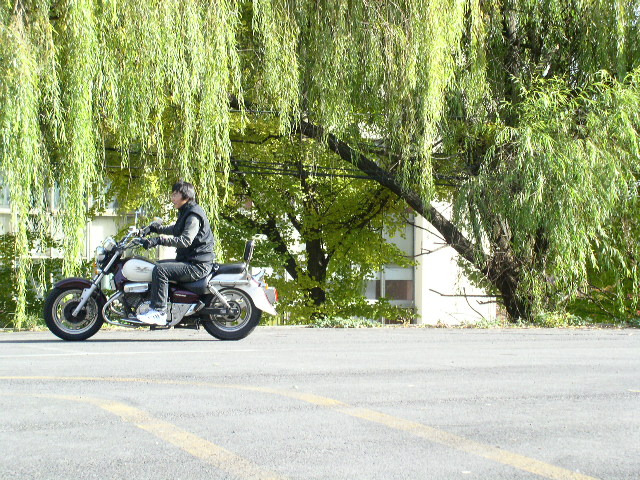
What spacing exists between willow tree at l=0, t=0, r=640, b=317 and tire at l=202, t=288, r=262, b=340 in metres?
→ 2.27

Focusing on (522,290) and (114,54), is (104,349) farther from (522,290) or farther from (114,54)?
(522,290)

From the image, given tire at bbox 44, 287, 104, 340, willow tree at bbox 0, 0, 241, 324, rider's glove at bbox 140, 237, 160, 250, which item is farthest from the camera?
willow tree at bbox 0, 0, 241, 324

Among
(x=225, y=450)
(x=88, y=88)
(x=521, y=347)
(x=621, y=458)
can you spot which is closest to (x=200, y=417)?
(x=225, y=450)

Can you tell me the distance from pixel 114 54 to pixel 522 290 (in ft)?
27.7

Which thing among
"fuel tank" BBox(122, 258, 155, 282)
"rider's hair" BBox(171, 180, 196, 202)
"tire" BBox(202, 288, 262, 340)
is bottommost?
"tire" BBox(202, 288, 262, 340)

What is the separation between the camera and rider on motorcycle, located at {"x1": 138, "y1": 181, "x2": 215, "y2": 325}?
10.6 meters

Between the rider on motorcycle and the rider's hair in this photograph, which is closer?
the rider on motorcycle

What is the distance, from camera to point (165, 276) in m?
10.6

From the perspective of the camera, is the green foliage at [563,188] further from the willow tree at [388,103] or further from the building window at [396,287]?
the building window at [396,287]

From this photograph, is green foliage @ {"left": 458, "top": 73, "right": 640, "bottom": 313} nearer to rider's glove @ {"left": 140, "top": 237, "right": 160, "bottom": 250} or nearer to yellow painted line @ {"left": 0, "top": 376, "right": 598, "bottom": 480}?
rider's glove @ {"left": 140, "top": 237, "right": 160, "bottom": 250}

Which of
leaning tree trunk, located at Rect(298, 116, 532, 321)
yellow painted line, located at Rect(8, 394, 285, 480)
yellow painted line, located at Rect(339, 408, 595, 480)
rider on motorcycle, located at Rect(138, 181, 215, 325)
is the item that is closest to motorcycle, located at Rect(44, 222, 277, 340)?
rider on motorcycle, located at Rect(138, 181, 215, 325)

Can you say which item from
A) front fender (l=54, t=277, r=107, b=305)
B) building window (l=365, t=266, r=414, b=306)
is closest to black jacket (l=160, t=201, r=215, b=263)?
front fender (l=54, t=277, r=107, b=305)

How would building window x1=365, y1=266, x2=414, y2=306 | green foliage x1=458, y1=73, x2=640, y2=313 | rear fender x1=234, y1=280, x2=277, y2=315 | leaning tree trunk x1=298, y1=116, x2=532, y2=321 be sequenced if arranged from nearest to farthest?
1. rear fender x1=234, y1=280, x2=277, y2=315
2. green foliage x1=458, y1=73, x2=640, y2=313
3. leaning tree trunk x1=298, y1=116, x2=532, y2=321
4. building window x1=365, y1=266, x2=414, y2=306

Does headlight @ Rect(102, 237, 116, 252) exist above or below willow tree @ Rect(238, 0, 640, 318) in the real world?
below
